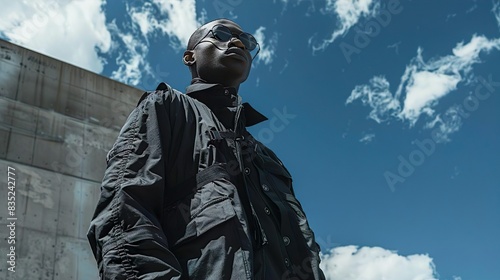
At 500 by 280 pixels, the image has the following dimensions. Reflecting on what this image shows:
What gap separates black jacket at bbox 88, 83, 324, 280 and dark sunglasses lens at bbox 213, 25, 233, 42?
29 centimetres

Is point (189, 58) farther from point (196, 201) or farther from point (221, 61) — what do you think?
point (196, 201)

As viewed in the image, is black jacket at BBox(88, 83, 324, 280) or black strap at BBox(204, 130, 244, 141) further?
black strap at BBox(204, 130, 244, 141)

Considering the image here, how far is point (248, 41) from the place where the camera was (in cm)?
231

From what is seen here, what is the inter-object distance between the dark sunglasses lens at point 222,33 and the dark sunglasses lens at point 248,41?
70 mm

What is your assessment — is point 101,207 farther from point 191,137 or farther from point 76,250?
point 76,250

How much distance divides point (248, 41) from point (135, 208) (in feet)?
3.63

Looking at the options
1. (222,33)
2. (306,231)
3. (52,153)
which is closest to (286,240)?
(306,231)

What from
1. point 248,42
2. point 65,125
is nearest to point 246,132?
point 248,42

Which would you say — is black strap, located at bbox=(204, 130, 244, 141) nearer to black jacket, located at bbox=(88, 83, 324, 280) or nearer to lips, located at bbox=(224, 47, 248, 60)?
black jacket, located at bbox=(88, 83, 324, 280)

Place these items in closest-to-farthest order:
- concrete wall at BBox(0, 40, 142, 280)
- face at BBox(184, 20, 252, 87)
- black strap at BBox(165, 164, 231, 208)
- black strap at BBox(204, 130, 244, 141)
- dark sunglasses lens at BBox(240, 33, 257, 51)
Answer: black strap at BBox(165, 164, 231, 208), black strap at BBox(204, 130, 244, 141), face at BBox(184, 20, 252, 87), dark sunglasses lens at BBox(240, 33, 257, 51), concrete wall at BBox(0, 40, 142, 280)

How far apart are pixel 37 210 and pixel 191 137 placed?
5.77 m

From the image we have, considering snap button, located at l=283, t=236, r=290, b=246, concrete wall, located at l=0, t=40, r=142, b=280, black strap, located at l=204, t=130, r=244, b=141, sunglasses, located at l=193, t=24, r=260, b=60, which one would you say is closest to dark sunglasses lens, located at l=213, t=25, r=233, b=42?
sunglasses, located at l=193, t=24, r=260, b=60

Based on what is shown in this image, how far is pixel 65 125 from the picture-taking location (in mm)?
7926

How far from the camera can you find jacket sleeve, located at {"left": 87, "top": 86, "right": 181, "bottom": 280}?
1340mm
